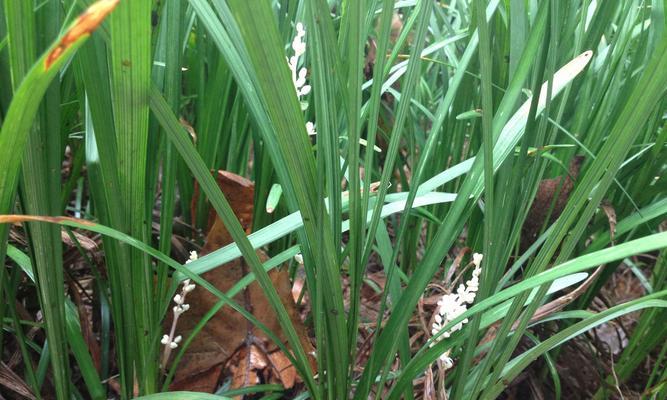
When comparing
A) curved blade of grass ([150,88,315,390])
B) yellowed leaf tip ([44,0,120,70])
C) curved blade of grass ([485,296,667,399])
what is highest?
yellowed leaf tip ([44,0,120,70])

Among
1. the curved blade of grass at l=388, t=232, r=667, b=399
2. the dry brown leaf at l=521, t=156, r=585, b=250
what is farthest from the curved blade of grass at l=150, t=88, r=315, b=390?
the dry brown leaf at l=521, t=156, r=585, b=250

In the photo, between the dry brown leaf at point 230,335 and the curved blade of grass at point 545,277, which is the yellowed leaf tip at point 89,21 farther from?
the dry brown leaf at point 230,335

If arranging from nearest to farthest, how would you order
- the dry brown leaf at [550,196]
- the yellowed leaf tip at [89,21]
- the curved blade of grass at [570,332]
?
the yellowed leaf tip at [89,21] → the curved blade of grass at [570,332] → the dry brown leaf at [550,196]

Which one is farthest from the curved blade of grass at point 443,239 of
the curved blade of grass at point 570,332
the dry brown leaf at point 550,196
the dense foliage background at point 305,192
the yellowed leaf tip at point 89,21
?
the yellowed leaf tip at point 89,21

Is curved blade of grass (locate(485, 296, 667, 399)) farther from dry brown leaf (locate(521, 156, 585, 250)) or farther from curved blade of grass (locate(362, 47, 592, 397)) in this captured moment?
dry brown leaf (locate(521, 156, 585, 250))

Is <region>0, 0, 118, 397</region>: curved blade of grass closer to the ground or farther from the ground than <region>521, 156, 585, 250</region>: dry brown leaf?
farther from the ground

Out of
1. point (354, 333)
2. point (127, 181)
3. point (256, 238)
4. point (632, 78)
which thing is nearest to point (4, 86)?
point (127, 181)

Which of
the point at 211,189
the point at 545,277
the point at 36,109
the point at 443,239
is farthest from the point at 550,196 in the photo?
the point at 36,109

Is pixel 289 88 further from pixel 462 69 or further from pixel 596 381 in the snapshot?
pixel 596 381
